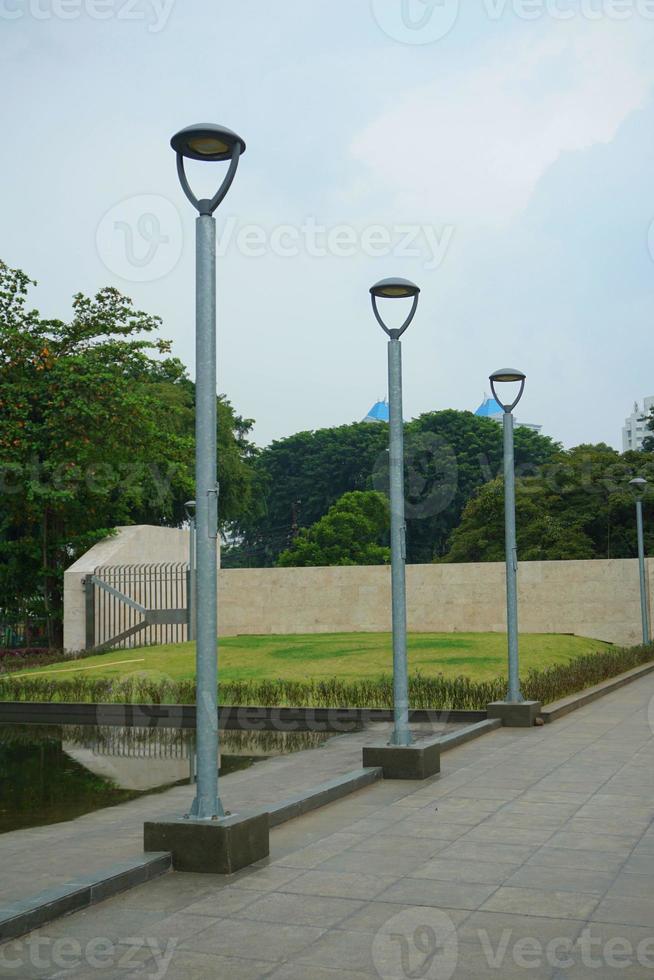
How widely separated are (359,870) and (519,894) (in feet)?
3.49

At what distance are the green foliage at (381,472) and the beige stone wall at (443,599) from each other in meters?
24.9

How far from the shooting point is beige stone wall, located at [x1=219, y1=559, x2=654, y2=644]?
30.8 metres

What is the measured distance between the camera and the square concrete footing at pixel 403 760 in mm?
10047

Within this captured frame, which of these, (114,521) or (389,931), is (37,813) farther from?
(114,521)

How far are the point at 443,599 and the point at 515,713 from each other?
1795cm

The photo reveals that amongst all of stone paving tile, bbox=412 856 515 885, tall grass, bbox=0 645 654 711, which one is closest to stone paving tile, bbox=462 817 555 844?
stone paving tile, bbox=412 856 515 885

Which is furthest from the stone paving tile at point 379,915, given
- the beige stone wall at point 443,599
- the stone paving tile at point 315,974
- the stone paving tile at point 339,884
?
the beige stone wall at point 443,599

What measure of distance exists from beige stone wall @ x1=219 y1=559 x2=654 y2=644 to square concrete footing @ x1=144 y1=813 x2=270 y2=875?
2476cm

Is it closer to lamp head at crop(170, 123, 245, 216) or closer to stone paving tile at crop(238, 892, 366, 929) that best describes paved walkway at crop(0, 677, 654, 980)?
stone paving tile at crop(238, 892, 366, 929)

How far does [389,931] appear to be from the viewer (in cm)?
537

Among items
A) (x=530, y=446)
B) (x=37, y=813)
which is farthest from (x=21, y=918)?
(x=530, y=446)

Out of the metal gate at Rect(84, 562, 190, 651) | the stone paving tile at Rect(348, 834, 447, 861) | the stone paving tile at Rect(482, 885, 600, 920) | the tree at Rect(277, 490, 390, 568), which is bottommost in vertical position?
the stone paving tile at Rect(348, 834, 447, 861)

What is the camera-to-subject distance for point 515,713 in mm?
14008

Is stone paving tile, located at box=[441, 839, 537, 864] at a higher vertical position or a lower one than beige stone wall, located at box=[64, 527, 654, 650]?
lower
